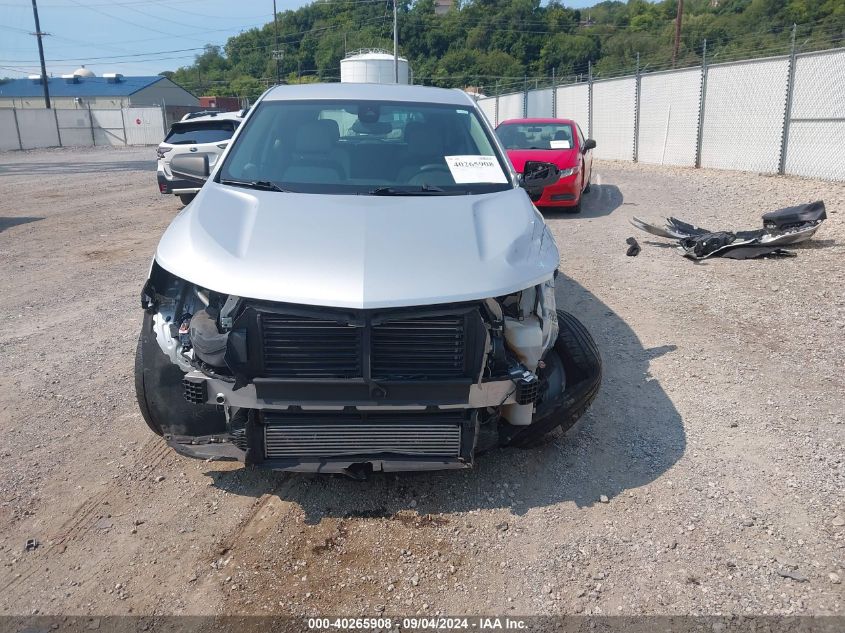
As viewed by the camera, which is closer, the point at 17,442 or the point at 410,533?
the point at 410,533

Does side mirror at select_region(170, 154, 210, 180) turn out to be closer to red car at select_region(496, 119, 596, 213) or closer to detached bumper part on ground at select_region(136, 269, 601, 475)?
detached bumper part on ground at select_region(136, 269, 601, 475)

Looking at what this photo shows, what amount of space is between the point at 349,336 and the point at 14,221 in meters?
11.3

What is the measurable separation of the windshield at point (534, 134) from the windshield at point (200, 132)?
4.93 m

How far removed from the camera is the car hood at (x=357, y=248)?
279cm

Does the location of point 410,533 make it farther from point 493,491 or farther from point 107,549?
point 107,549

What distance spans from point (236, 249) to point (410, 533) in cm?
148

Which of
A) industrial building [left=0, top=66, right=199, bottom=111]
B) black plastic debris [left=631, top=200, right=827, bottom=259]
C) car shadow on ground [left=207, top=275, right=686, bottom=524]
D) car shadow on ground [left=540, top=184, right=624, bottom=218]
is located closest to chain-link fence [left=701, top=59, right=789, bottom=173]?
car shadow on ground [left=540, top=184, right=624, bottom=218]

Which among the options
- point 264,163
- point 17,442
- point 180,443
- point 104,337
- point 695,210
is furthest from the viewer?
point 695,210

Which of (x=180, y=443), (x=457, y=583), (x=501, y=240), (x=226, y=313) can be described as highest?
(x=501, y=240)

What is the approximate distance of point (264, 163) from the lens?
402cm

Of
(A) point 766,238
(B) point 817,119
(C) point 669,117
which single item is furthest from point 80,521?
(C) point 669,117

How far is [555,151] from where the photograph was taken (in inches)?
445

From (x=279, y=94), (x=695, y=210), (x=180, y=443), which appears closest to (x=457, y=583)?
(x=180, y=443)

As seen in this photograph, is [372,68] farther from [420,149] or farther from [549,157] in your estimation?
[420,149]
